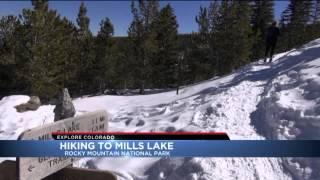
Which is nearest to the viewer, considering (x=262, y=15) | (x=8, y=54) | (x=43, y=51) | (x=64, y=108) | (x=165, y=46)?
(x=64, y=108)

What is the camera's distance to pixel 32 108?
17641mm

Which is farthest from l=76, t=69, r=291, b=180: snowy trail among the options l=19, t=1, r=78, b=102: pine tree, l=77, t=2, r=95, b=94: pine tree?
l=77, t=2, r=95, b=94: pine tree

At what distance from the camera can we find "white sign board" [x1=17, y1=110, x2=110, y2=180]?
5.82 meters

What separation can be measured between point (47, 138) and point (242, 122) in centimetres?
501

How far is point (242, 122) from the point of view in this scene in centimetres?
973

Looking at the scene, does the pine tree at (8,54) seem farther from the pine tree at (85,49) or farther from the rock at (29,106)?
the rock at (29,106)

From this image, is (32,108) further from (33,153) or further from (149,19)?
(149,19)

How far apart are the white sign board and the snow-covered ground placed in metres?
1.41

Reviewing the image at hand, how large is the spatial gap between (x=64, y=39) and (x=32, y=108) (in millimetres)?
19638

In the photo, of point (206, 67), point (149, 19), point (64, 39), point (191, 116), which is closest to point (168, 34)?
point (149, 19)

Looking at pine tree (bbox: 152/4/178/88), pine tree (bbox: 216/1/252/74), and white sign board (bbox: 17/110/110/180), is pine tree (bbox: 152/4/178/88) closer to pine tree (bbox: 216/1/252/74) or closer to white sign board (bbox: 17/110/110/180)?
pine tree (bbox: 216/1/252/74)

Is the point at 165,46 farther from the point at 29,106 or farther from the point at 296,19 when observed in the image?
the point at 29,106

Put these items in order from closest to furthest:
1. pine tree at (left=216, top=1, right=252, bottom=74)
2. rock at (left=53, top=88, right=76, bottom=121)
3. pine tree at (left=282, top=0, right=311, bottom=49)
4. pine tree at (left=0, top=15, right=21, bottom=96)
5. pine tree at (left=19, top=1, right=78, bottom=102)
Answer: rock at (left=53, top=88, right=76, bottom=121) < pine tree at (left=19, top=1, right=78, bottom=102) < pine tree at (left=0, top=15, right=21, bottom=96) < pine tree at (left=216, top=1, right=252, bottom=74) < pine tree at (left=282, top=0, right=311, bottom=49)

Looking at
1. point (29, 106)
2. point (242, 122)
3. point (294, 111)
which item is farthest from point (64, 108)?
point (29, 106)
